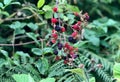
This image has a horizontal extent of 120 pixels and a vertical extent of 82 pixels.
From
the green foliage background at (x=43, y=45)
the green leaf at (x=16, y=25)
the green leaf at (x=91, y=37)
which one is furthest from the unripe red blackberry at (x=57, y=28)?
the green leaf at (x=91, y=37)

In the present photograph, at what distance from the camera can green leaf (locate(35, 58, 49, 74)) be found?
1387 mm

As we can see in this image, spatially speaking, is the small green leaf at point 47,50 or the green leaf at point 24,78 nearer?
the green leaf at point 24,78

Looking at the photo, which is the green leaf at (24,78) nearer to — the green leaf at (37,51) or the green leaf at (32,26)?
the green leaf at (37,51)

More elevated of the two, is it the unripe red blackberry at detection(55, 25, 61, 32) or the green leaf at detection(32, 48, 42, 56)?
the unripe red blackberry at detection(55, 25, 61, 32)

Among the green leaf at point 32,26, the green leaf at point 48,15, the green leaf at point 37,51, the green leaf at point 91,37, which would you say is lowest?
the green leaf at point 91,37

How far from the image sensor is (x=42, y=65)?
4.63 ft

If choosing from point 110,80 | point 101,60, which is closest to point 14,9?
point 101,60

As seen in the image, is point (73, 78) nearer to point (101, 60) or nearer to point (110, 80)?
point (110, 80)

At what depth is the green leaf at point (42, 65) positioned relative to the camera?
4.55 ft

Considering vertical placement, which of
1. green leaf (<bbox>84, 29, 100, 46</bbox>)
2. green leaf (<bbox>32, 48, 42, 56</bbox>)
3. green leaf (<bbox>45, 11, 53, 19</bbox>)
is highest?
green leaf (<bbox>45, 11, 53, 19</bbox>)

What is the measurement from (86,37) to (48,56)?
33 cm

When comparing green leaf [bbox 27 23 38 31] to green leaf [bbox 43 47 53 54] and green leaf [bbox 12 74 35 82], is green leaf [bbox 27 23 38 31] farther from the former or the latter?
green leaf [bbox 12 74 35 82]

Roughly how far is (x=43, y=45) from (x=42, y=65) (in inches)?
6.2

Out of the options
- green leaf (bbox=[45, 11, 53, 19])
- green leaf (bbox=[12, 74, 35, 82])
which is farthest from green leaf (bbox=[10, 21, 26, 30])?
green leaf (bbox=[12, 74, 35, 82])
